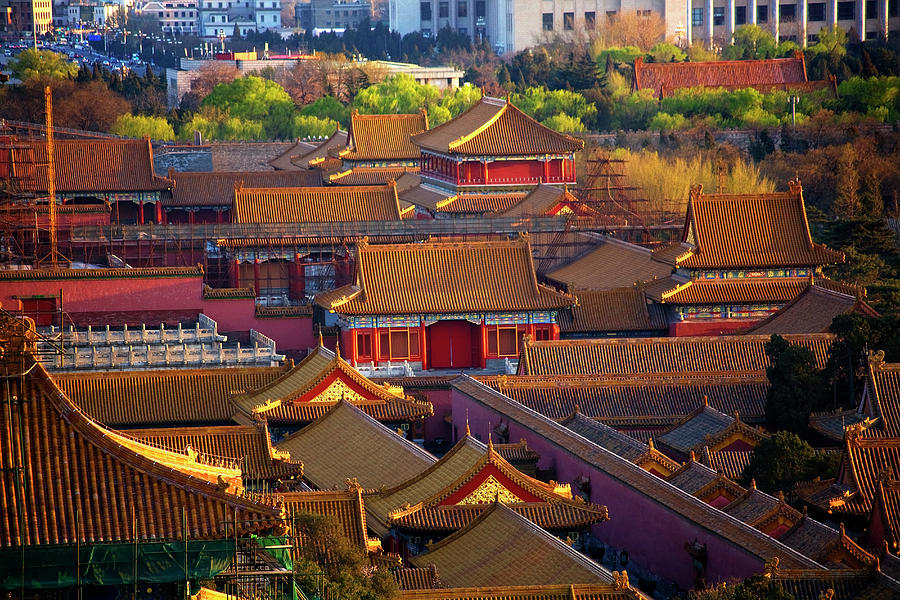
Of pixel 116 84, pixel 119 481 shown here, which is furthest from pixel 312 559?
pixel 116 84

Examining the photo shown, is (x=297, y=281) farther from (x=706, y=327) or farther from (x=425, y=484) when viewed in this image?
(x=425, y=484)

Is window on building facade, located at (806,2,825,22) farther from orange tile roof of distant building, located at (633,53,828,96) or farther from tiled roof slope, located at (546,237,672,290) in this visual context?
tiled roof slope, located at (546,237,672,290)

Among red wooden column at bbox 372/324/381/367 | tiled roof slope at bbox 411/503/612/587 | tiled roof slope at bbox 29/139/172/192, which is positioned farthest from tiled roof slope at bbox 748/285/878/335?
tiled roof slope at bbox 29/139/172/192

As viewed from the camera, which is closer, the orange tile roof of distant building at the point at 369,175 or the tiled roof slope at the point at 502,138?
the tiled roof slope at the point at 502,138

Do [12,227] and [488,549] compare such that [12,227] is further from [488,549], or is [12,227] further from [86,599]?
[86,599]

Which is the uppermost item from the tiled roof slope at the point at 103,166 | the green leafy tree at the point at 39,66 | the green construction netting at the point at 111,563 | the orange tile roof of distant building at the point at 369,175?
the green leafy tree at the point at 39,66

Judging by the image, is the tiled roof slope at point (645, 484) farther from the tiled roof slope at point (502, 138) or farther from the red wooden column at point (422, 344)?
the tiled roof slope at point (502, 138)

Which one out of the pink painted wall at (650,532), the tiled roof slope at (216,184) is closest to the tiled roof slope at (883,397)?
the pink painted wall at (650,532)
